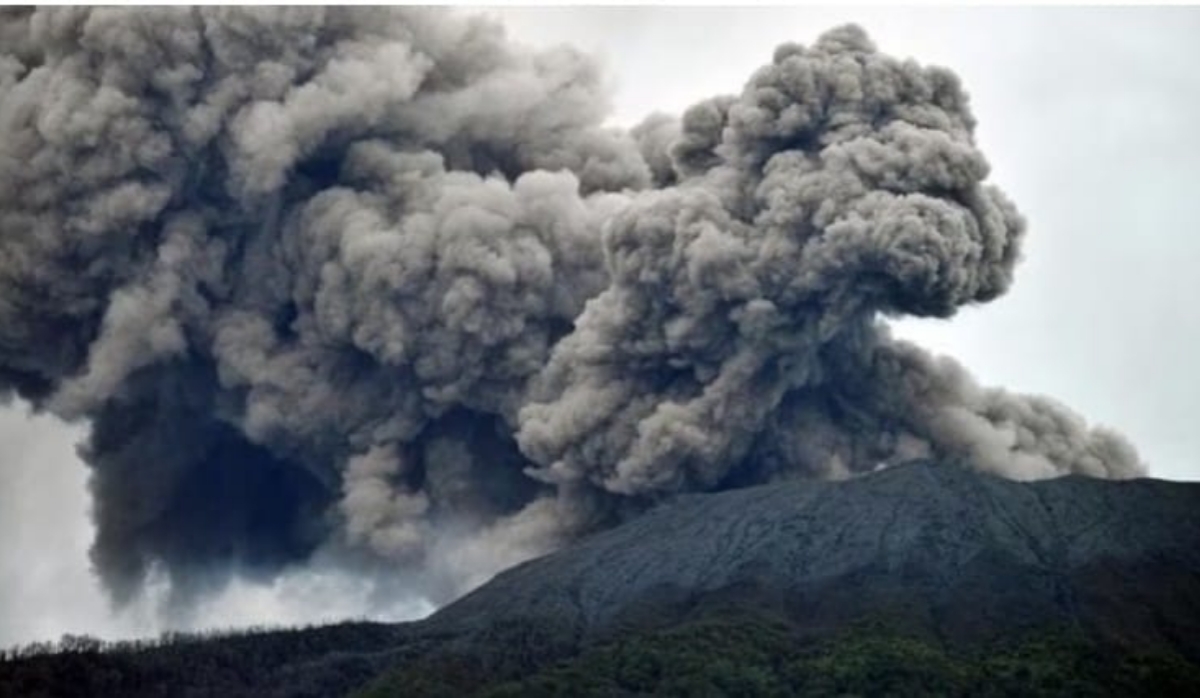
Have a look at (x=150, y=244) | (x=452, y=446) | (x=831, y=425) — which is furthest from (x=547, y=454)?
(x=150, y=244)

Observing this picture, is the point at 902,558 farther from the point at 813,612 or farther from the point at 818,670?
the point at 818,670

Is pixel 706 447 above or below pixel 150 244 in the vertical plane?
below

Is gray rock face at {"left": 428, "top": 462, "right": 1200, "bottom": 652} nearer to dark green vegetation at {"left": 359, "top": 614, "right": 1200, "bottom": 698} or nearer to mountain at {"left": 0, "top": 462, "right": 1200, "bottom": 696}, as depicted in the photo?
mountain at {"left": 0, "top": 462, "right": 1200, "bottom": 696}

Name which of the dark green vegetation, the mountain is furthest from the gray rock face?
the dark green vegetation

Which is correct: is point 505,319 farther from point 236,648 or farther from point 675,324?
point 236,648

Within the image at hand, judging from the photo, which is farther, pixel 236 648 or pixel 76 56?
pixel 76 56

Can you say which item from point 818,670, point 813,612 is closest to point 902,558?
point 813,612

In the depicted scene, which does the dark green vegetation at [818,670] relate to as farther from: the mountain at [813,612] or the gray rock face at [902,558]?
the gray rock face at [902,558]
